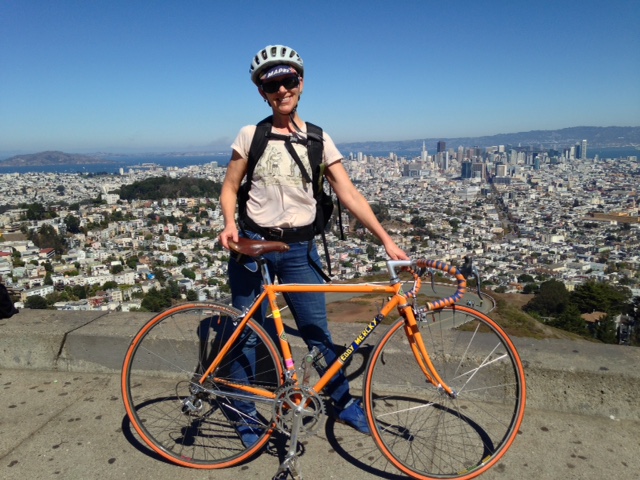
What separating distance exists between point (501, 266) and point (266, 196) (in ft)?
73.2

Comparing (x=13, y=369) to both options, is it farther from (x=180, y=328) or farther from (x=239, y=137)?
(x=239, y=137)

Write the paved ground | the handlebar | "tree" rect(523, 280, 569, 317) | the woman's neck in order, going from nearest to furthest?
the handlebar < the paved ground < the woman's neck < "tree" rect(523, 280, 569, 317)

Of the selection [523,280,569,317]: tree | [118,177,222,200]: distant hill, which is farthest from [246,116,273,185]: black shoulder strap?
[118,177,222,200]: distant hill

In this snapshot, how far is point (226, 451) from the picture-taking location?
8.13 ft

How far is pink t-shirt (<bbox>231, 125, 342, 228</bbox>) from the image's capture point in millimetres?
2348

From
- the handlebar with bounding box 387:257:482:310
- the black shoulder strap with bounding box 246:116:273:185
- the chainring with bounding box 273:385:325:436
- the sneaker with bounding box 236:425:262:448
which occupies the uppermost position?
the black shoulder strap with bounding box 246:116:273:185

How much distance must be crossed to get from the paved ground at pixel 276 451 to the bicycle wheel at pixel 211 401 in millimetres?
101

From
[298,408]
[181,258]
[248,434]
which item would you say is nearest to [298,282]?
[298,408]

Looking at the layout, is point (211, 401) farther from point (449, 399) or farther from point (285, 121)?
point (285, 121)

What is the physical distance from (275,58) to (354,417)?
1970 mm

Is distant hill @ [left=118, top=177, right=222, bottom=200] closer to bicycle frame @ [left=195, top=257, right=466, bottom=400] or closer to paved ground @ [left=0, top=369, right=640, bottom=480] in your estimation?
paved ground @ [left=0, top=369, right=640, bottom=480]

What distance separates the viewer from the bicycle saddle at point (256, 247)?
7.40 ft

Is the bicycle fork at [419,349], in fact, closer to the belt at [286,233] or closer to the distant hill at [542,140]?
the belt at [286,233]

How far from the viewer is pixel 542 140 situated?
105 meters
